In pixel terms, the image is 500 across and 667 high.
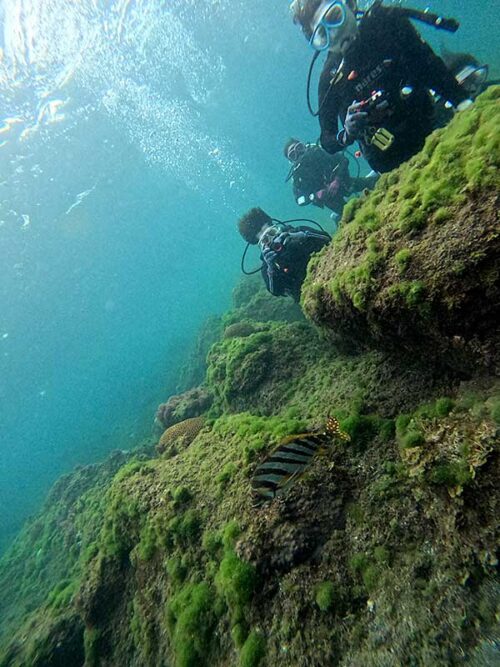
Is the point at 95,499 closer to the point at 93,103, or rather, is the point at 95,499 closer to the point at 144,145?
the point at 93,103

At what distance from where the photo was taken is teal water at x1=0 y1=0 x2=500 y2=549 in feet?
69.1

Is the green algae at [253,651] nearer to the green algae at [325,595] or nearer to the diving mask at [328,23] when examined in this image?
the green algae at [325,595]

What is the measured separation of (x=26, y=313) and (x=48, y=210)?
77.6 feet

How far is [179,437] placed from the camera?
5.02 meters

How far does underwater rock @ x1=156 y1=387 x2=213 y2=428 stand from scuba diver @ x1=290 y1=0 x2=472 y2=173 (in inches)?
270

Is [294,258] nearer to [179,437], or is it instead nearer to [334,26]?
[334,26]

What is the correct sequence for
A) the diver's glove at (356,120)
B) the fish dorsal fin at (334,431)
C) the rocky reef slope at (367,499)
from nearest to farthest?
the rocky reef slope at (367,499) → the fish dorsal fin at (334,431) → the diver's glove at (356,120)

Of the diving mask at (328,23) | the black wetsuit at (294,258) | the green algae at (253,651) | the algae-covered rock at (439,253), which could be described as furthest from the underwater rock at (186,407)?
the diving mask at (328,23)

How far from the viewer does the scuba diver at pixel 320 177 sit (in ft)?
34.7

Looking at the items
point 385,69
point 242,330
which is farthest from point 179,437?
point 385,69

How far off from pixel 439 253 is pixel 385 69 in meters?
3.87

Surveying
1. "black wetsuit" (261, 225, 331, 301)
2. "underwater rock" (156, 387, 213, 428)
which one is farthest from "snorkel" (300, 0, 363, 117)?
"underwater rock" (156, 387, 213, 428)

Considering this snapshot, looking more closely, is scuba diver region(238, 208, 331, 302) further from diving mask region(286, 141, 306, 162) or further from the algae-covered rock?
diving mask region(286, 141, 306, 162)

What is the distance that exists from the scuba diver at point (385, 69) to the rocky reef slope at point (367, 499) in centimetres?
146
